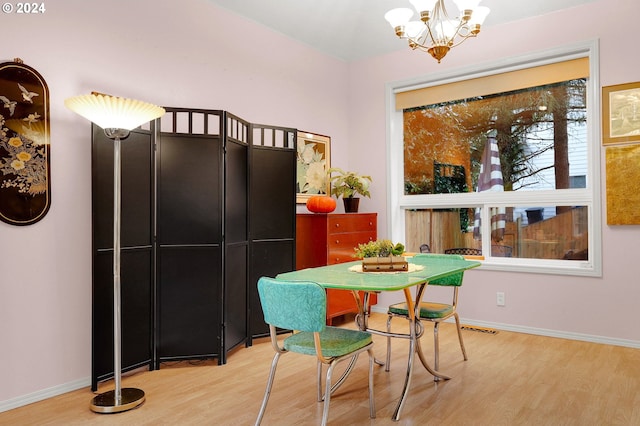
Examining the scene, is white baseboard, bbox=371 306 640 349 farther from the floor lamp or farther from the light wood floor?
the floor lamp

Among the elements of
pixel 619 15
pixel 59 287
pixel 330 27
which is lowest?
pixel 59 287

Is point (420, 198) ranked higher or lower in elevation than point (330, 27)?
lower

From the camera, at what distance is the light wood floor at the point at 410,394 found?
258cm

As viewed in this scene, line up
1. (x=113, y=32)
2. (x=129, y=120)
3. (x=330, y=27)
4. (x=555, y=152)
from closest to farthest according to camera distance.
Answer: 1. (x=129, y=120)
2. (x=113, y=32)
3. (x=555, y=152)
4. (x=330, y=27)

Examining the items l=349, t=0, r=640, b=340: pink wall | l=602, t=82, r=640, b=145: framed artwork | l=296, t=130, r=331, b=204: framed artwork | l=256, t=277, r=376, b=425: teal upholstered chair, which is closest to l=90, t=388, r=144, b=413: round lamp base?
l=256, t=277, r=376, b=425: teal upholstered chair

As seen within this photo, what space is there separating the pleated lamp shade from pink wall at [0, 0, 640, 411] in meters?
0.43

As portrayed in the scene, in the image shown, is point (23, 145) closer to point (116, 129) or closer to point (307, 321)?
point (116, 129)

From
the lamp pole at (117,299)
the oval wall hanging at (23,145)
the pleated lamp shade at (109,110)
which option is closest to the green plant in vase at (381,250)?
the lamp pole at (117,299)

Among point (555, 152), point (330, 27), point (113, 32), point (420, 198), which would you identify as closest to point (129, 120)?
point (113, 32)

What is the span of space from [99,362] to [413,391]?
6.44 ft

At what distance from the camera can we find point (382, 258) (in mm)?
2867

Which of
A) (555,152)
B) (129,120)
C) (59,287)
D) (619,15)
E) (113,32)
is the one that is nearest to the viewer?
(129,120)

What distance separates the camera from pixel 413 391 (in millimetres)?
2961

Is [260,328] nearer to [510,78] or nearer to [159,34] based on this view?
[159,34]
